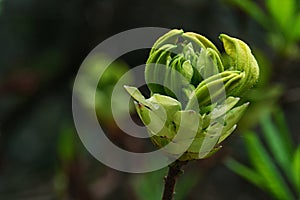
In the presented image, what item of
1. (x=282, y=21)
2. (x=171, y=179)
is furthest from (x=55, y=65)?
(x=171, y=179)

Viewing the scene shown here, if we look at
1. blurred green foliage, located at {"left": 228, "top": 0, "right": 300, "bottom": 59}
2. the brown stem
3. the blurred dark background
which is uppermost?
the brown stem

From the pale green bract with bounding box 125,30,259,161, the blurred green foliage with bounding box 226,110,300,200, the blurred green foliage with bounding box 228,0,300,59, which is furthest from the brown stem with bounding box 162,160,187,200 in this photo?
the blurred green foliage with bounding box 228,0,300,59

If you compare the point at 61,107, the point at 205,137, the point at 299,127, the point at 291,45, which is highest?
the point at 205,137

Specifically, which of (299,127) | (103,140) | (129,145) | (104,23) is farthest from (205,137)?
(299,127)

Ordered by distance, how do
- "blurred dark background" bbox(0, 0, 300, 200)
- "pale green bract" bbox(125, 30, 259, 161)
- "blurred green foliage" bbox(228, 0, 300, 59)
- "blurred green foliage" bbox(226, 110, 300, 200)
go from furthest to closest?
1. "blurred dark background" bbox(0, 0, 300, 200)
2. "blurred green foliage" bbox(228, 0, 300, 59)
3. "blurred green foliage" bbox(226, 110, 300, 200)
4. "pale green bract" bbox(125, 30, 259, 161)

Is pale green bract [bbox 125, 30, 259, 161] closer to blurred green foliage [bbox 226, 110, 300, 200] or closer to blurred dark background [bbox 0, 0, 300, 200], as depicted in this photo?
blurred green foliage [bbox 226, 110, 300, 200]

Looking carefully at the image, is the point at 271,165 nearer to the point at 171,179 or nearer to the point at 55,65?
the point at 171,179

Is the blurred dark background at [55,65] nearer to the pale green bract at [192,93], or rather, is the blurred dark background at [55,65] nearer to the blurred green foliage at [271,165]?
the blurred green foliage at [271,165]

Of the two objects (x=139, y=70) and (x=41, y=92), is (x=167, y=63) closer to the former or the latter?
(x=139, y=70)
